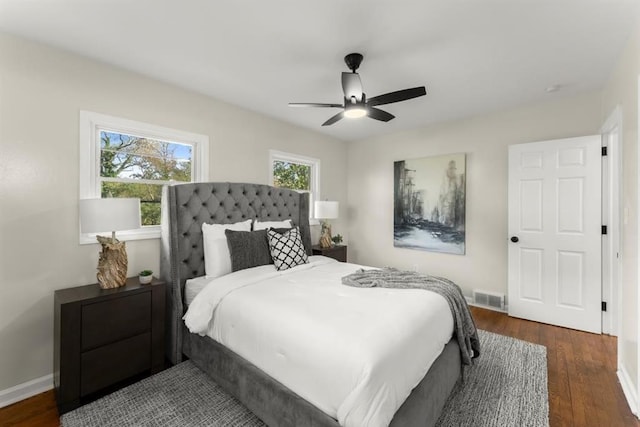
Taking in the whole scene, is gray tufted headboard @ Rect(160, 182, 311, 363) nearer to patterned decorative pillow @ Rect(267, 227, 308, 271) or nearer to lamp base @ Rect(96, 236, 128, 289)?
lamp base @ Rect(96, 236, 128, 289)

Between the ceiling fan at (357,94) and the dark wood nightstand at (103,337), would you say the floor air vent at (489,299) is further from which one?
the dark wood nightstand at (103,337)

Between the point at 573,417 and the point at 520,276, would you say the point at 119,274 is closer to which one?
the point at 573,417

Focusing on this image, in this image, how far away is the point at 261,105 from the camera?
3510 mm

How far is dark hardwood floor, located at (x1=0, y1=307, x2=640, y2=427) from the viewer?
1.89 metres

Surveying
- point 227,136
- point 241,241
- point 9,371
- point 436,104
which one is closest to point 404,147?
point 436,104

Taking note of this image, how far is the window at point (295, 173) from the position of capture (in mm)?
4113

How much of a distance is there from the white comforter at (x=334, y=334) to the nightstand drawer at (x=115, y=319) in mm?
395

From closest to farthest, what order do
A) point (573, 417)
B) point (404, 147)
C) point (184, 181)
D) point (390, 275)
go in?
point (573, 417), point (390, 275), point (184, 181), point (404, 147)

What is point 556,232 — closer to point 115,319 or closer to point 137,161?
point 115,319

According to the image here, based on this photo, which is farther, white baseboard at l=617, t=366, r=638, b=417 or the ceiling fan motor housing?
the ceiling fan motor housing

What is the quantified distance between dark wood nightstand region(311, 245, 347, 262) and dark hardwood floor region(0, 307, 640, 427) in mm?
2027

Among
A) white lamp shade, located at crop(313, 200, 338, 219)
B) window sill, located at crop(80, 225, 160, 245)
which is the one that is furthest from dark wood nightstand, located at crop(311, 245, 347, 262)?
window sill, located at crop(80, 225, 160, 245)

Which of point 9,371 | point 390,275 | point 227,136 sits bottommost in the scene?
point 9,371

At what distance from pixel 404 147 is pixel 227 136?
8.82 ft
